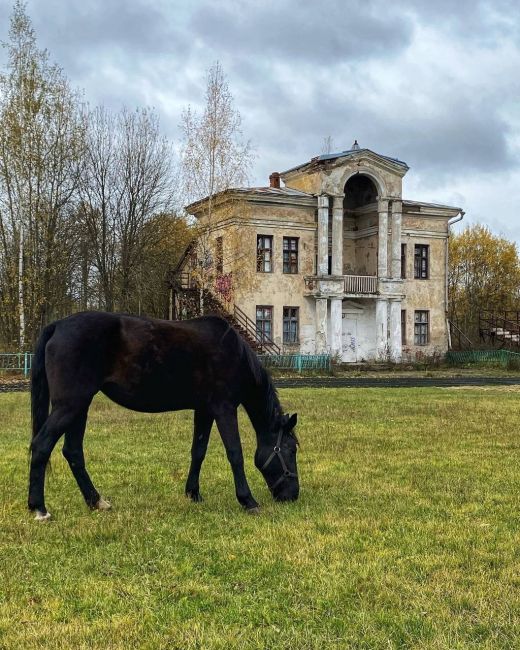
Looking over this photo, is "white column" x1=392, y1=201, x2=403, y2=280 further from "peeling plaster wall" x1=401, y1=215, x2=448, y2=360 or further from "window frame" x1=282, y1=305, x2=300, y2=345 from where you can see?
"window frame" x1=282, y1=305, x2=300, y2=345

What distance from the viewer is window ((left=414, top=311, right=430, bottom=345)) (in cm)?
4119

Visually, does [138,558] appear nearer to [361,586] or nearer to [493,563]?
[361,586]

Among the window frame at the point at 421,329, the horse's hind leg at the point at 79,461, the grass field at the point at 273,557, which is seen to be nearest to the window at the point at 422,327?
the window frame at the point at 421,329

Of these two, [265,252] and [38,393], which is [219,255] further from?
[38,393]

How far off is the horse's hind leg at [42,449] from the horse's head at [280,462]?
1.99m

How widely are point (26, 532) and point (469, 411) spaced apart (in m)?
12.0

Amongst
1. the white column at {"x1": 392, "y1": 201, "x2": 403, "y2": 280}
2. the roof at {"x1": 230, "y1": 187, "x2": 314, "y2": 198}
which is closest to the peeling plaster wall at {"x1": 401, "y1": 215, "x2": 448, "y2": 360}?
the white column at {"x1": 392, "y1": 201, "x2": 403, "y2": 280}

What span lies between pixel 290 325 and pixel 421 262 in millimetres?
9964

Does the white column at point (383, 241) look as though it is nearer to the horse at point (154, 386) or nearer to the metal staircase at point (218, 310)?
the metal staircase at point (218, 310)

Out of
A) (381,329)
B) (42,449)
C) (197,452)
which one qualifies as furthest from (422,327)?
(42,449)

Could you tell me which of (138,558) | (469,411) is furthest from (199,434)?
(469,411)

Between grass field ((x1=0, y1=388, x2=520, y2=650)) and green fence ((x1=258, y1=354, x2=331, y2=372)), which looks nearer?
grass field ((x1=0, y1=388, x2=520, y2=650))

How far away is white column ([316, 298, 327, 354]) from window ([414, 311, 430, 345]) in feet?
23.1

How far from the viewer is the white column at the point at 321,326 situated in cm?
3716
